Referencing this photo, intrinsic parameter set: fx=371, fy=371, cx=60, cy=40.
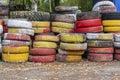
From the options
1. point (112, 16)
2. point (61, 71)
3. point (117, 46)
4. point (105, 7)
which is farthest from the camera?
point (105, 7)

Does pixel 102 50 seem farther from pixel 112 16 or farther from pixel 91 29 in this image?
pixel 112 16

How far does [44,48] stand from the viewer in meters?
9.40

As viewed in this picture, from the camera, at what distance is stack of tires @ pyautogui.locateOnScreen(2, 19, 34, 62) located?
9203mm

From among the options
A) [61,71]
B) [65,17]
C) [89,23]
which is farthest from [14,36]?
[89,23]

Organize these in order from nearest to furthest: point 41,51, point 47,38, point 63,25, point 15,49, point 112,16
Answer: point 15,49 → point 41,51 → point 47,38 → point 63,25 → point 112,16

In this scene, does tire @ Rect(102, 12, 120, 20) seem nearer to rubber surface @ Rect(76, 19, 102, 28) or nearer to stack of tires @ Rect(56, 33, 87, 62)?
rubber surface @ Rect(76, 19, 102, 28)

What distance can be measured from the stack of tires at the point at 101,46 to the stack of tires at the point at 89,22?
22cm

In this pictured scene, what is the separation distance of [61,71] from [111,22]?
2.70 metres

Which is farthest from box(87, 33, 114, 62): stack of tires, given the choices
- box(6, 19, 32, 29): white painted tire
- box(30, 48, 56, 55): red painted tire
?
box(6, 19, 32, 29): white painted tire

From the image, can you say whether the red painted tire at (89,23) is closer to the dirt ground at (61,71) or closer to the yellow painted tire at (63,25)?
the yellow painted tire at (63,25)

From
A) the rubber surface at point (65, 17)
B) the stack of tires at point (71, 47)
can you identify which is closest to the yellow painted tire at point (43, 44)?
the stack of tires at point (71, 47)

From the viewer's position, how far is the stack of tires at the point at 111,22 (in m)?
10.1

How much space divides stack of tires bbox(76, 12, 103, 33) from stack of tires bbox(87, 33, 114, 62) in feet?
0.73

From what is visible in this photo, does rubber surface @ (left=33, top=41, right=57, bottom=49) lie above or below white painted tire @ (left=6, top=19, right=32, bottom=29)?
below
